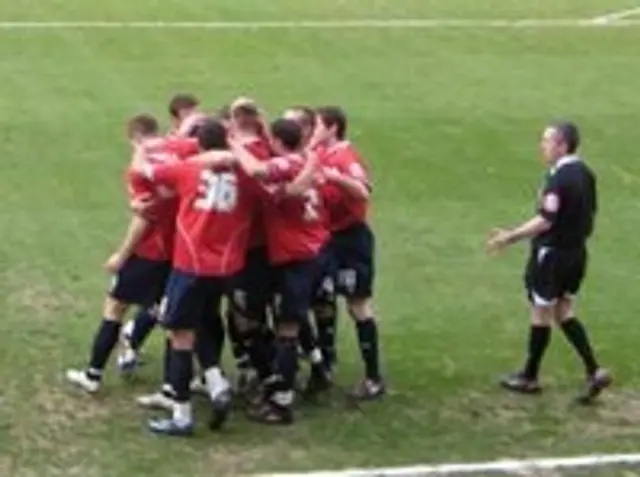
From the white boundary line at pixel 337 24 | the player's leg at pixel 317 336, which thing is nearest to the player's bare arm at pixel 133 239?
the player's leg at pixel 317 336

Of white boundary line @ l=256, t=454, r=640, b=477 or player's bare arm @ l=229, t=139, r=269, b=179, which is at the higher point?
player's bare arm @ l=229, t=139, r=269, b=179

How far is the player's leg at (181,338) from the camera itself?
394 inches

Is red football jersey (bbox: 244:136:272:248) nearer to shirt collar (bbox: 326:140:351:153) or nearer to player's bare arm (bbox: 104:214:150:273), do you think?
shirt collar (bbox: 326:140:351:153)

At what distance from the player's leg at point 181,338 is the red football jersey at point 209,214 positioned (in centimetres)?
12

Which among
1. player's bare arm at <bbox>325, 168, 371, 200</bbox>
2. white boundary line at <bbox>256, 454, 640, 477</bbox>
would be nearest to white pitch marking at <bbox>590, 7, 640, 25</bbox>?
player's bare arm at <bbox>325, 168, 371, 200</bbox>

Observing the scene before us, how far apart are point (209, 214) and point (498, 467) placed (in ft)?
7.38

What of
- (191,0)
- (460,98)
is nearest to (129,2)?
(191,0)

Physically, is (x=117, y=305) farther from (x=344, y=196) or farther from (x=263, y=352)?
(x=344, y=196)

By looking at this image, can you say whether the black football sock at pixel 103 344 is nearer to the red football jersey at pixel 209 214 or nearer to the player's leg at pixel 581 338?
the red football jersey at pixel 209 214

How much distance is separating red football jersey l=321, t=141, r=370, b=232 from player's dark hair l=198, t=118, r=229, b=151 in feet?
2.41

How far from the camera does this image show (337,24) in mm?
26531

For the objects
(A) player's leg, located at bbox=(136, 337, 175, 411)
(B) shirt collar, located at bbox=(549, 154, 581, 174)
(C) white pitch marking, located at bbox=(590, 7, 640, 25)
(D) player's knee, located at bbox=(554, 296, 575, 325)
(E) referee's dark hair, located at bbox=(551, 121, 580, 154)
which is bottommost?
(A) player's leg, located at bbox=(136, 337, 175, 411)

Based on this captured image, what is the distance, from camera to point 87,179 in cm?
1689

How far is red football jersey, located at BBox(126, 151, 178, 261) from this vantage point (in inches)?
402
